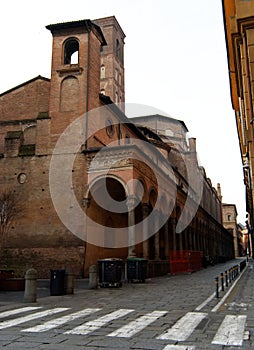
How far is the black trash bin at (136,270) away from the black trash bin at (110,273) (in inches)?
88.3

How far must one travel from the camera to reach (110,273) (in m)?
15.8

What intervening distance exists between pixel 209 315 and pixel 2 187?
17913 mm

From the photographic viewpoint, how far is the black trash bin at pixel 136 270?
18.1 meters

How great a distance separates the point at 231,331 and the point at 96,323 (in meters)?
2.53

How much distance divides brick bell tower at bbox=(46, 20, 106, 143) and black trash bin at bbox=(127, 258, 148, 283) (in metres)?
9.33

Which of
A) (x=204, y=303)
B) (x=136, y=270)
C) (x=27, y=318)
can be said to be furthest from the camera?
(x=136, y=270)

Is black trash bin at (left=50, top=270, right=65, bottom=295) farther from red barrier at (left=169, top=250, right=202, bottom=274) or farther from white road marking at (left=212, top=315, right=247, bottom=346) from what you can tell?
red barrier at (left=169, top=250, right=202, bottom=274)

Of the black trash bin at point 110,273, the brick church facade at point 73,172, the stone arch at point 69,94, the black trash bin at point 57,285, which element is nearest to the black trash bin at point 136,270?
the brick church facade at point 73,172

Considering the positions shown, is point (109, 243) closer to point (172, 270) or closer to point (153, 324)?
point (172, 270)

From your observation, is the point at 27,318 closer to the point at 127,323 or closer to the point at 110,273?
the point at 127,323

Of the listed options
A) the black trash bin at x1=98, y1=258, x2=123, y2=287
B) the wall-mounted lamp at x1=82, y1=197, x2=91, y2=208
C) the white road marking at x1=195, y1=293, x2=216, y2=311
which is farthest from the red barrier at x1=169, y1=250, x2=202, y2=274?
the white road marking at x1=195, y1=293, x2=216, y2=311

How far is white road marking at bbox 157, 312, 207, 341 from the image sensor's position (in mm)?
6184

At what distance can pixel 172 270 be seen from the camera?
27.0 metres

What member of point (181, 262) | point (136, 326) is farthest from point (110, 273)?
point (181, 262)
